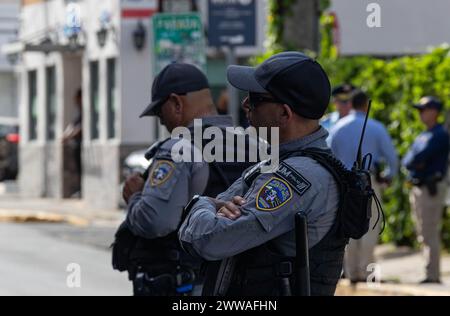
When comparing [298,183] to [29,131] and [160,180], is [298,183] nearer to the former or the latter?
[160,180]

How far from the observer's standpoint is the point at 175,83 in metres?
6.70

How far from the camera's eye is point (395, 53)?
76.5 feet

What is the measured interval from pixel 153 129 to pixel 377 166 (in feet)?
41.2

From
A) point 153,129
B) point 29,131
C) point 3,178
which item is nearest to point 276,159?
point 153,129

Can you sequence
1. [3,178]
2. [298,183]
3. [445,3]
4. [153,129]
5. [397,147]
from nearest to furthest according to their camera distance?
[298,183]
[397,147]
[445,3]
[153,129]
[3,178]

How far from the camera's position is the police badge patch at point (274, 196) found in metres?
4.57


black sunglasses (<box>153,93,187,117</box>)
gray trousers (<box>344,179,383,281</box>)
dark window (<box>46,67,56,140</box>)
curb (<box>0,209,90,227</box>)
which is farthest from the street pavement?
dark window (<box>46,67,56,140</box>)

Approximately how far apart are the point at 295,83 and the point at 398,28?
740 inches

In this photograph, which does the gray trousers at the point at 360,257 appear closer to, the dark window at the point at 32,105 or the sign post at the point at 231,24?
the sign post at the point at 231,24

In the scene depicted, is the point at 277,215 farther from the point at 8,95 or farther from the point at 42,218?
the point at 8,95

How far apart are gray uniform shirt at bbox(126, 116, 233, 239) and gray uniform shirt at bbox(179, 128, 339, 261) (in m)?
1.76

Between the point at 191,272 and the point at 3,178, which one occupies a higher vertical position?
the point at 191,272

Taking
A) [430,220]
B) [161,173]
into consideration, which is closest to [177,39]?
[430,220]

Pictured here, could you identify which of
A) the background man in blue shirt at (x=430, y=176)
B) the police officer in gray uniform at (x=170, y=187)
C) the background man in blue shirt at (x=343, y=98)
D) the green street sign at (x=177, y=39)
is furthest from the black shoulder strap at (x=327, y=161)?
the green street sign at (x=177, y=39)
